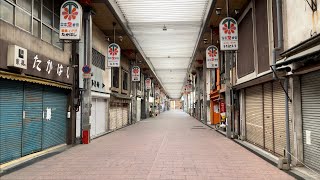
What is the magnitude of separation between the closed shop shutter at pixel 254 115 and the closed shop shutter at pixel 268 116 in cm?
48

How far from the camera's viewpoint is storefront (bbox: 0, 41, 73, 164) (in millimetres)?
8445

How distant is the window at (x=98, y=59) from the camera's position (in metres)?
17.4

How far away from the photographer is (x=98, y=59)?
60.4ft

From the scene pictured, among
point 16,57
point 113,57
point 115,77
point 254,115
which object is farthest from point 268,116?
point 115,77

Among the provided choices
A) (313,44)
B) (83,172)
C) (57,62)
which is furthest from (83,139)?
(313,44)

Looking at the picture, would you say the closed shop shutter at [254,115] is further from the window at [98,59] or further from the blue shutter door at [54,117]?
the window at [98,59]

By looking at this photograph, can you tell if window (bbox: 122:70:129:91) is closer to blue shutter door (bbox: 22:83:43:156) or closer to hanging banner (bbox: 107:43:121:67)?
hanging banner (bbox: 107:43:121:67)

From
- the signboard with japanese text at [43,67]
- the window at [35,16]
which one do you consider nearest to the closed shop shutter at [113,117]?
the signboard with japanese text at [43,67]

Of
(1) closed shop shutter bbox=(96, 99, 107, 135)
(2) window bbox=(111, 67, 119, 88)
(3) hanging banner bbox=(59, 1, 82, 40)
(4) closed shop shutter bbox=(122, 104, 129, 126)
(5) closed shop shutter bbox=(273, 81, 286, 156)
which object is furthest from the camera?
(4) closed shop shutter bbox=(122, 104, 129, 126)

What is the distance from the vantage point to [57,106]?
12133 millimetres

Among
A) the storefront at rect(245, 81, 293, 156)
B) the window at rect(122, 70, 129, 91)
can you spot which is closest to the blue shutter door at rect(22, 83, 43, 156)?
the storefront at rect(245, 81, 293, 156)

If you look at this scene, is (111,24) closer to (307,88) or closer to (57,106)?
(57,106)

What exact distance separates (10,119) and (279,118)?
8653 millimetres

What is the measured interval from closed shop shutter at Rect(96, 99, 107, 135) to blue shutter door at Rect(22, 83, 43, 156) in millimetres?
7542
